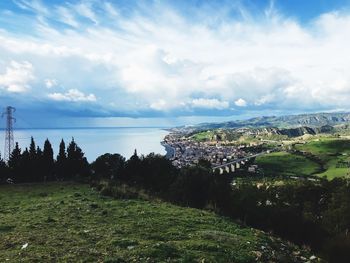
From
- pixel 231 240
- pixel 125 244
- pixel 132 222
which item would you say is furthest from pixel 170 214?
pixel 125 244

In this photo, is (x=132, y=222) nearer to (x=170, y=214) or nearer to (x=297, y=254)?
(x=170, y=214)

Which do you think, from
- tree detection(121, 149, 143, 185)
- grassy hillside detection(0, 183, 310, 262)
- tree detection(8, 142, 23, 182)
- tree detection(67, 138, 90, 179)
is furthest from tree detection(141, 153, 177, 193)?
grassy hillside detection(0, 183, 310, 262)

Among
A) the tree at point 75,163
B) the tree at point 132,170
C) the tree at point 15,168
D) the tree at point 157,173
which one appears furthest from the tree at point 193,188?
the tree at point 15,168

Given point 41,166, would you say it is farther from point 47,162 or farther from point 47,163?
point 47,162

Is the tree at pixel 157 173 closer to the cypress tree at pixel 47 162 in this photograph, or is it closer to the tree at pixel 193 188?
the tree at pixel 193 188

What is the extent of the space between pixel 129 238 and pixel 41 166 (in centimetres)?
6051

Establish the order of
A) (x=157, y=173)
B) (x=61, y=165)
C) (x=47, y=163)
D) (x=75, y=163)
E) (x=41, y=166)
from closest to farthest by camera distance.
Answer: (x=157, y=173), (x=41, y=166), (x=47, y=163), (x=61, y=165), (x=75, y=163)

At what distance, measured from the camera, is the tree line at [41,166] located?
6800cm

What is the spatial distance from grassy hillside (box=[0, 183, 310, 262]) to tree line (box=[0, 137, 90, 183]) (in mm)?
45585

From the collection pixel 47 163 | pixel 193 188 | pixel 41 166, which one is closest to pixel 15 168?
pixel 41 166

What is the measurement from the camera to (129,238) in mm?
14875

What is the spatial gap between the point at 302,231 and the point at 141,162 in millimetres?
48777

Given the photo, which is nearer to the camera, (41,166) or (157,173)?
(157,173)

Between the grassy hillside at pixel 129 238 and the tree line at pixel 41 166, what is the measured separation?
45585 millimetres
